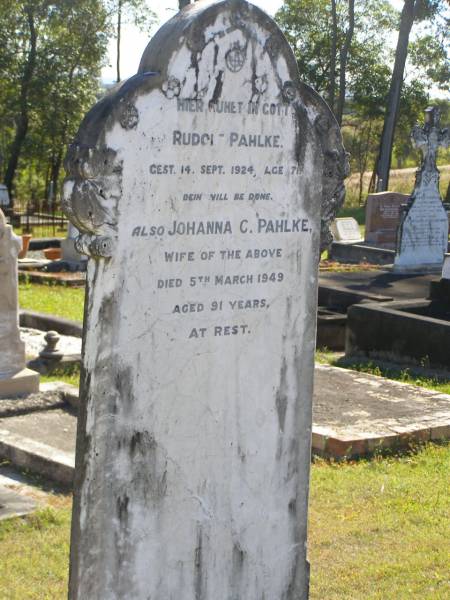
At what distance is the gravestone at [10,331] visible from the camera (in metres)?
9.56

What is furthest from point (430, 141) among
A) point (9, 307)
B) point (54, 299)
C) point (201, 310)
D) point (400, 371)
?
point (201, 310)

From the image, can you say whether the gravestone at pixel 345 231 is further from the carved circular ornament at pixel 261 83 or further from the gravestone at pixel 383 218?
the carved circular ornament at pixel 261 83

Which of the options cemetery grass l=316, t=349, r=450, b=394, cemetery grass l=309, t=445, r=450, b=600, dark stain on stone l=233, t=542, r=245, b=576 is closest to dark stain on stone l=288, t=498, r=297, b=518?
dark stain on stone l=233, t=542, r=245, b=576

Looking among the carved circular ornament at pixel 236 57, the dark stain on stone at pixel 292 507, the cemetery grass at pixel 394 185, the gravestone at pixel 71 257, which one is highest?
the carved circular ornament at pixel 236 57

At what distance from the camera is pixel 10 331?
9719mm

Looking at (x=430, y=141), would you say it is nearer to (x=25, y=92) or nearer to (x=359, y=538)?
(x=359, y=538)

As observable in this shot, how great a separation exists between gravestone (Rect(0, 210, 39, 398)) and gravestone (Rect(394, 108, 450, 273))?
9.94 meters

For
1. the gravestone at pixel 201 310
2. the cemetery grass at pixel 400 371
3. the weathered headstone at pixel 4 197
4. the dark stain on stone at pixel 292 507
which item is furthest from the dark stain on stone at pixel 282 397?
the weathered headstone at pixel 4 197

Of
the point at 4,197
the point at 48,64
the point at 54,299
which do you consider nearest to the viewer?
the point at 54,299

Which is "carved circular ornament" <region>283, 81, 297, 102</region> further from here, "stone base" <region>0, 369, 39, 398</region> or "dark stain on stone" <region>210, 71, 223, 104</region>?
"stone base" <region>0, 369, 39, 398</region>

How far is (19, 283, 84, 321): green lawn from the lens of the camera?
1523cm

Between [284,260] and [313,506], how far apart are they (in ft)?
8.44

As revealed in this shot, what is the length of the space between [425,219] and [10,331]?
10826 mm

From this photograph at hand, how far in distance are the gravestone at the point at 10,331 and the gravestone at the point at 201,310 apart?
16.8ft
